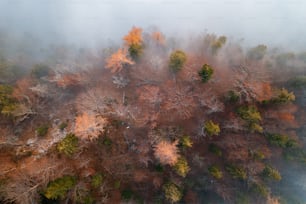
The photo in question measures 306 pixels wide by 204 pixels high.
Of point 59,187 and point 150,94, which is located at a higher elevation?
point 150,94

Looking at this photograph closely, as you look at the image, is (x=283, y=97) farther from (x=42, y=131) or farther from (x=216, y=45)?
(x=42, y=131)

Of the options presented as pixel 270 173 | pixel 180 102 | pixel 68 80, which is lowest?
pixel 270 173

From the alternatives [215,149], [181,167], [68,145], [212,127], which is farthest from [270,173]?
[68,145]

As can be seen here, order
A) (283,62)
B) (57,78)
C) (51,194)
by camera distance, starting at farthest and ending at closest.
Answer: (283,62), (57,78), (51,194)

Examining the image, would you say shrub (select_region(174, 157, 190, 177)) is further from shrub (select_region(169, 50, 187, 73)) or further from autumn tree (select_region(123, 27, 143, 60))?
autumn tree (select_region(123, 27, 143, 60))

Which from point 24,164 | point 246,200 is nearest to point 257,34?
point 246,200

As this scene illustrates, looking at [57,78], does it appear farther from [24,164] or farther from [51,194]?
[51,194]
